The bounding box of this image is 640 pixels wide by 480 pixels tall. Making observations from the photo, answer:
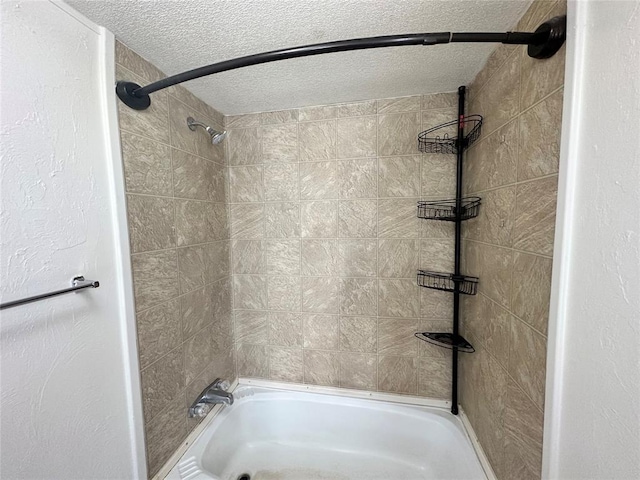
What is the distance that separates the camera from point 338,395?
4.68 ft

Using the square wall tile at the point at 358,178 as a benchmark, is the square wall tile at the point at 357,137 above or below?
above

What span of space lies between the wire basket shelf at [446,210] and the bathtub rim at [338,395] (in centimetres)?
102

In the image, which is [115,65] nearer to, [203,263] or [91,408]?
[203,263]

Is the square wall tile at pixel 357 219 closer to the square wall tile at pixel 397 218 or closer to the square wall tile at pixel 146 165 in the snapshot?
the square wall tile at pixel 397 218

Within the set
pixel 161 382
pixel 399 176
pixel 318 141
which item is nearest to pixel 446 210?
pixel 399 176

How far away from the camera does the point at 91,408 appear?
0.75 meters

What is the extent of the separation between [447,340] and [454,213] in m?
0.66

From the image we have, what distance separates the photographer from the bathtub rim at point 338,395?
3.31ft

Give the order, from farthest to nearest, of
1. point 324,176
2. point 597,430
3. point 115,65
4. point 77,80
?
1. point 324,176
2. point 115,65
3. point 77,80
4. point 597,430

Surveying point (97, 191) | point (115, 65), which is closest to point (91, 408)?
point (97, 191)

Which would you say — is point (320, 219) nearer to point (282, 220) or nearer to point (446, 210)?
point (282, 220)

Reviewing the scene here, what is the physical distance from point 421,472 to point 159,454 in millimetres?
1272

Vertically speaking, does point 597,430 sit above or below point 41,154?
below

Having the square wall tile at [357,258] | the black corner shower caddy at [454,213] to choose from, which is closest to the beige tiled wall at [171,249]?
the square wall tile at [357,258]
